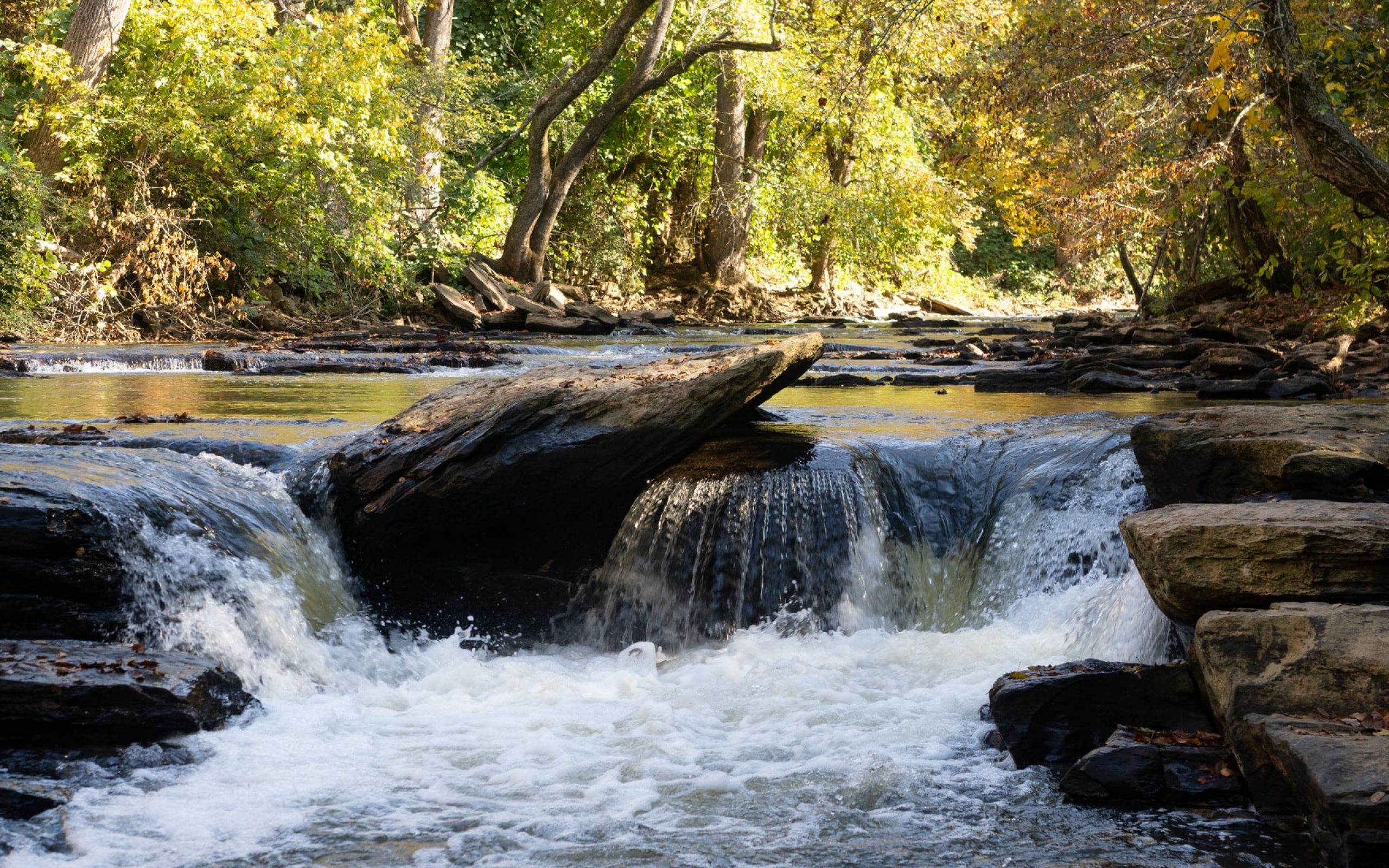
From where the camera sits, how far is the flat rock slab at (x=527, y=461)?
21.8 ft

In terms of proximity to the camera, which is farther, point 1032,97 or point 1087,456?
point 1032,97

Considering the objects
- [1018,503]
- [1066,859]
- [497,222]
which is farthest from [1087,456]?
[497,222]

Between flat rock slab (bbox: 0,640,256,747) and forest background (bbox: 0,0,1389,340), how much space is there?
→ 4.93 meters

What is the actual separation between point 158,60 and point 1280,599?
16096mm

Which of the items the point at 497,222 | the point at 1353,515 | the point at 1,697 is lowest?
the point at 1,697

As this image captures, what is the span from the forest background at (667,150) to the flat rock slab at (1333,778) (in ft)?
9.74

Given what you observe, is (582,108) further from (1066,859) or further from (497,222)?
(1066,859)

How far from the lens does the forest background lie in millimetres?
11516

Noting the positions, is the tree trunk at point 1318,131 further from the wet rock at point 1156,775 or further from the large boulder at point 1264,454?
the wet rock at point 1156,775

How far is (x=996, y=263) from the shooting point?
130ft

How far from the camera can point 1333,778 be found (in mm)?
3352

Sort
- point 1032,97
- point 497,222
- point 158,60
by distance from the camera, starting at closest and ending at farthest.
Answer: point 1032,97, point 158,60, point 497,222

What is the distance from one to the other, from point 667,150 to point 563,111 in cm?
446

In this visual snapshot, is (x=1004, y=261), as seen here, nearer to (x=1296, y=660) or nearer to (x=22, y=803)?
(x=1296, y=660)
